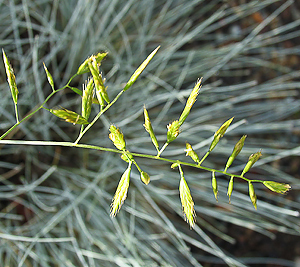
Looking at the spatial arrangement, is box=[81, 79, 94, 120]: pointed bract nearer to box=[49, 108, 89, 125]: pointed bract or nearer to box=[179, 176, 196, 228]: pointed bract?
box=[49, 108, 89, 125]: pointed bract

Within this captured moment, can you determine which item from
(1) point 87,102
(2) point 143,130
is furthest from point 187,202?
(2) point 143,130

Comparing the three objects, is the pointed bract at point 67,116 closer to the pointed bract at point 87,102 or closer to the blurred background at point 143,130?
the pointed bract at point 87,102

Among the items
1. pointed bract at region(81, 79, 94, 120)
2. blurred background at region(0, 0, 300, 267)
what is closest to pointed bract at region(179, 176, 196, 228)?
pointed bract at region(81, 79, 94, 120)

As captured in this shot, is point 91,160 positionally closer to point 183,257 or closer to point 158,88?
point 158,88

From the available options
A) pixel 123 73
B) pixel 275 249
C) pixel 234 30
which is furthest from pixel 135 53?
pixel 275 249

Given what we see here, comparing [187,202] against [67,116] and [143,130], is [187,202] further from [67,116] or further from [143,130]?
[143,130]

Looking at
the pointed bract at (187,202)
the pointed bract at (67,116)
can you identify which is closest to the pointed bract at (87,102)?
the pointed bract at (67,116)

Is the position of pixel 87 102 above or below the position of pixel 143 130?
above

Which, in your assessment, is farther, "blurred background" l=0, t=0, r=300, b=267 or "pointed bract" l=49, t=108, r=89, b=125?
"blurred background" l=0, t=0, r=300, b=267
